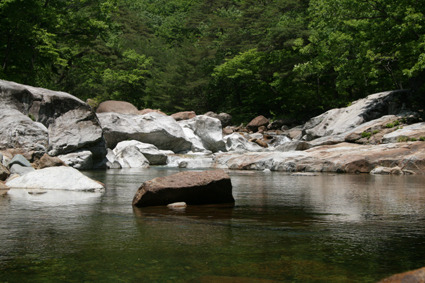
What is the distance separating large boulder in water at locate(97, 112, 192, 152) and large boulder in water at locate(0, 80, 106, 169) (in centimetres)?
461

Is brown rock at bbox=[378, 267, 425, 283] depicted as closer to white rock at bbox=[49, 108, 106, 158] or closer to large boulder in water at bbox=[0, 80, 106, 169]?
large boulder in water at bbox=[0, 80, 106, 169]

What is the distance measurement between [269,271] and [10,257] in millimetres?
2162

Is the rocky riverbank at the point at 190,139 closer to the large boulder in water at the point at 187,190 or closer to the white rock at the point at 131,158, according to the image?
the white rock at the point at 131,158

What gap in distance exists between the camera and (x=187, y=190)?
7227mm

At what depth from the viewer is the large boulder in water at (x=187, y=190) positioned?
23.3ft

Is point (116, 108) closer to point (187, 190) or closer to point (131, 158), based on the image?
point (131, 158)

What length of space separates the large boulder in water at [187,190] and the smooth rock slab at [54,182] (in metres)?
2.62

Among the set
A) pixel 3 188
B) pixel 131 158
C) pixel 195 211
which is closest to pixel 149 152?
pixel 131 158

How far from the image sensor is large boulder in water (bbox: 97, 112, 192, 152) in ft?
84.3

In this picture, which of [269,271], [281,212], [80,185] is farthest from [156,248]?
[80,185]

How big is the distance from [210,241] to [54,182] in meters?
6.10

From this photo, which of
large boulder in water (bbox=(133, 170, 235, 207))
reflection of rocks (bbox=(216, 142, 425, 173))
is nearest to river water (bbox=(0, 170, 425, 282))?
large boulder in water (bbox=(133, 170, 235, 207))

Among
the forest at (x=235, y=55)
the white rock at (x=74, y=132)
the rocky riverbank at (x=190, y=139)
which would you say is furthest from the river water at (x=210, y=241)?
the forest at (x=235, y=55)

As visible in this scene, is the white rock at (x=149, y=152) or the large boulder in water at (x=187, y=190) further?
the white rock at (x=149, y=152)
